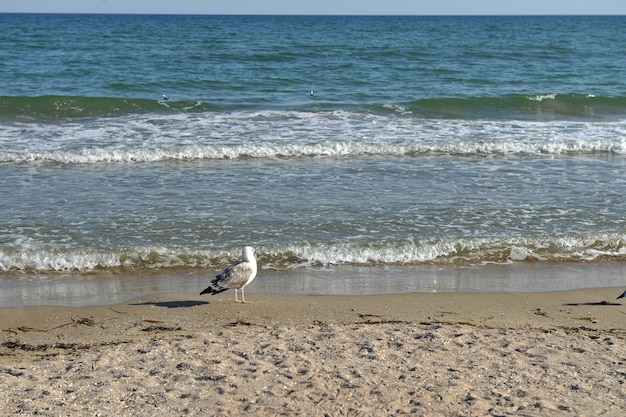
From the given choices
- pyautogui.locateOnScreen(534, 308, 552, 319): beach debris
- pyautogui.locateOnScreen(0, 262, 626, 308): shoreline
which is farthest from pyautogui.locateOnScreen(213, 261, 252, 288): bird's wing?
pyautogui.locateOnScreen(534, 308, 552, 319): beach debris

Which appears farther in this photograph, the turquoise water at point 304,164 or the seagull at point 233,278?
the turquoise water at point 304,164

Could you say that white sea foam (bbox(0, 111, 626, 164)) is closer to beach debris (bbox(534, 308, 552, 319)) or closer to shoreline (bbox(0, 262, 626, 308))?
shoreline (bbox(0, 262, 626, 308))

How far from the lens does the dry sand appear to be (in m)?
5.79

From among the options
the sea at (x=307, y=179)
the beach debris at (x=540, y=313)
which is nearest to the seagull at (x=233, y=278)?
the sea at (x=307, y=179)

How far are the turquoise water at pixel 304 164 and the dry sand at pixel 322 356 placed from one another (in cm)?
138

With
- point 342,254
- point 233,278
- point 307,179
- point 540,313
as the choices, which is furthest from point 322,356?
point 307,179

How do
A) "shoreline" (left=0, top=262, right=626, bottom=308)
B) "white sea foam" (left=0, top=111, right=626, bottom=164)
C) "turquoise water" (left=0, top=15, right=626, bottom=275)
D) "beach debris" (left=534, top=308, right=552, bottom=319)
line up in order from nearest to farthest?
"beach debris" (left=534, top=308, right=552, bottom=319)
"shoreline" (left=0, top=262, right=626, bottom=308)
"turquoise water" (left=0, top=15, right=626, bottom=275)
"white sea foam" (left=0, top=111, right=626, bottom=164)

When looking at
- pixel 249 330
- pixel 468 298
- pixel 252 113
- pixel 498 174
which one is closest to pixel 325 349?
pixel 249 330

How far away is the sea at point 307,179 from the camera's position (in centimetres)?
942

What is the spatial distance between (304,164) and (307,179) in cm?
133

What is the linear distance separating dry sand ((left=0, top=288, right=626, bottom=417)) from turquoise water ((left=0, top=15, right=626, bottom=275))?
138 cm

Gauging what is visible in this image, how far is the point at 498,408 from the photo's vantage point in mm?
5699

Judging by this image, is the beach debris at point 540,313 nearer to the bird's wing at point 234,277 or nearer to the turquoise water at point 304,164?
the turquoise water at point 304,164

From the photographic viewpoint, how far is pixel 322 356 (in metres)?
6.66
